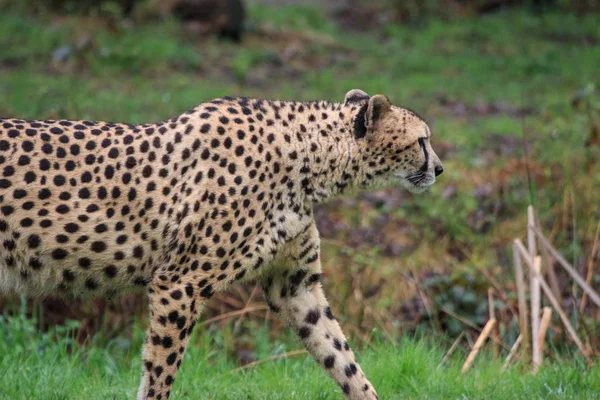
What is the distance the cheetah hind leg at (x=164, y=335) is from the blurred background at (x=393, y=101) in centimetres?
196

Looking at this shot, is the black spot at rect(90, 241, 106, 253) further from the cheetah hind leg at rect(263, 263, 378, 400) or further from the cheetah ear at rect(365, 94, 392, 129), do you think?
the cheetah ear at rect(365, 94, 392, 129)

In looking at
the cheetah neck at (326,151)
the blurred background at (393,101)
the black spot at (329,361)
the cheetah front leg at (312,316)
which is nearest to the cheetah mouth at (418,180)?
the cheetah neck at (326,151)

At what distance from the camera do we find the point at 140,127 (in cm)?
444

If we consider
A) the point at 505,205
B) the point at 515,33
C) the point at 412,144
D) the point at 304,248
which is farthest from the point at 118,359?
the point at 515,33

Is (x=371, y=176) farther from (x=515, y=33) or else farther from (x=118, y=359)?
(x=515, y=33)

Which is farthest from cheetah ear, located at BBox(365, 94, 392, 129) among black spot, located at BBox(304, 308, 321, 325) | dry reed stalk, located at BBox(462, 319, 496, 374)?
dry reed stalk, located at BBox(462, 319, 496, 374)

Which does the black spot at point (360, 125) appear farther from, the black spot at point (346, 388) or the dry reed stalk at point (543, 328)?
the dry reed stalk at point (543, 328)

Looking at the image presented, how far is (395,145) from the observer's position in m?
4.60

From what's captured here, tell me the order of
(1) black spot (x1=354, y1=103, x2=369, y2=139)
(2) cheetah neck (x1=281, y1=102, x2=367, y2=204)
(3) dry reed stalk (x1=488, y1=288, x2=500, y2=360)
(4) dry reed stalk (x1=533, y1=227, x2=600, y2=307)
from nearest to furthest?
(2) cheetah neck (x1=281, y1=102, x2=367, y2=204), (1) black spot (x1=354, y1=103, x2=369, y2=139), (4) dry reed stalk (x1=533, y1=227, x2=600, y2=307), (3) dry reed stalk (x1=488, y1=288, x2=500, y2=360)

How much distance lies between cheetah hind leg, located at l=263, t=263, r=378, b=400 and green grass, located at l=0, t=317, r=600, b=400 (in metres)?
0.23

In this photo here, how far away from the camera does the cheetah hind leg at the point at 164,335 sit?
413 cm

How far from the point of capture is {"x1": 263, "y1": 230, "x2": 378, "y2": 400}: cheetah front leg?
4551mm

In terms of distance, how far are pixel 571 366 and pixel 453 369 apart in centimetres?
63

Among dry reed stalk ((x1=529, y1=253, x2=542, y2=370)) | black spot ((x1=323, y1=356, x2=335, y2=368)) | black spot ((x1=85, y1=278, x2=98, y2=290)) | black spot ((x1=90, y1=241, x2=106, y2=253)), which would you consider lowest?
dry reed stalk ((x1=529, y1=253, x2=542, y2=370))
